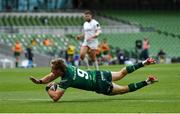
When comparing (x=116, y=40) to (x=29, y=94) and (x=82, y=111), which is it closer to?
(x=29, y=94)

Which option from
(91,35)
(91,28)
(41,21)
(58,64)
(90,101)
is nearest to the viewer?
(58,64)

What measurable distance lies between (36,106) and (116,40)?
40307 mm

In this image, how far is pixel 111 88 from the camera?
1519 cm

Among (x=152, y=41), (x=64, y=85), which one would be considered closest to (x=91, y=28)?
(x=64, y=85)

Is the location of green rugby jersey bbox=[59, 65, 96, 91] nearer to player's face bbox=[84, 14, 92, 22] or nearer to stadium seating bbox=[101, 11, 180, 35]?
player's face bbox=[84, 14, 92, 22]

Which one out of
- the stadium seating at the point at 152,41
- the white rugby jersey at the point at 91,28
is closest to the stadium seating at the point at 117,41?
the stadium seating at the point at 152,41

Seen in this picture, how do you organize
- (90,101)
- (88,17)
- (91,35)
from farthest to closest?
(91,35)
(88,17)
(90,101)

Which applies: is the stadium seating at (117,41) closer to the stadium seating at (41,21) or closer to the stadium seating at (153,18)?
the stadium seating at (153,18)

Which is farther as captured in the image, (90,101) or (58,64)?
(90,101)

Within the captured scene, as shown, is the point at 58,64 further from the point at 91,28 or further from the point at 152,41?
the point at 152,41

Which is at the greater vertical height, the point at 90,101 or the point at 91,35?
the point at 90,101

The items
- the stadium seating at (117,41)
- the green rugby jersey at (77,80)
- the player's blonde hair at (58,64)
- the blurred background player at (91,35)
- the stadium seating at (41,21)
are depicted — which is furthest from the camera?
the stadium seating at (41,21)

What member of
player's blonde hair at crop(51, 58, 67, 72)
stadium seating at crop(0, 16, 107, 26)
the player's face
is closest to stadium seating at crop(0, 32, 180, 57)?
stadium seating at crop(0, 16, 107, 26)

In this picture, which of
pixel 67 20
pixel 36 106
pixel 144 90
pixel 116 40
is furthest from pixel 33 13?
pixel 36 106
